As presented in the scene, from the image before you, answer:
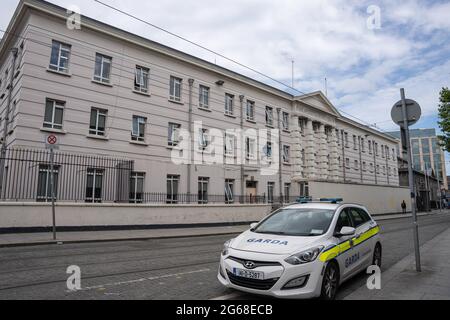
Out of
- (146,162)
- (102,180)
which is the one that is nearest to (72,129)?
(102,180)

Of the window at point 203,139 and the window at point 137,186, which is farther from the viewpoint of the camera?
the window at point 203,139

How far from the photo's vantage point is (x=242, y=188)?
26922mm

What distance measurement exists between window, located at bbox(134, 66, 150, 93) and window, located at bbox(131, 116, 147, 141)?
2.00 m

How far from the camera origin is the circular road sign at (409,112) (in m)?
7.81

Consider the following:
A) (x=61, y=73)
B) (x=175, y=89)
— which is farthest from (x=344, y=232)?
(x=175, y=89)

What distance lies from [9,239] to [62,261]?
4.81m

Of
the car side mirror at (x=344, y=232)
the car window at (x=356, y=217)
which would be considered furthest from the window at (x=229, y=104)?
the car side mirror at (x=344, y=232)

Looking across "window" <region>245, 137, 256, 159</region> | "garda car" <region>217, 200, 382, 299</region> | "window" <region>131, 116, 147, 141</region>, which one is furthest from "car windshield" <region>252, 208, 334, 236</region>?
"window" <region>245, 137, 256, 159</region>

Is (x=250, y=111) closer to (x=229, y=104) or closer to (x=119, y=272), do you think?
(x=229, y=104)

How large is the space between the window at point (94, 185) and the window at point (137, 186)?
6.89 ft

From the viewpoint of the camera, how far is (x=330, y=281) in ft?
17.1

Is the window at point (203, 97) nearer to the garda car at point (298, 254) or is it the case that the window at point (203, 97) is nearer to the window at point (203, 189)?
the window at point (203, 189)

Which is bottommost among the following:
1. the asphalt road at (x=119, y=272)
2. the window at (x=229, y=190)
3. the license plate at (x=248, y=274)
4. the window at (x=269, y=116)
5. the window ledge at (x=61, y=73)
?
the asphalt road at (x=119, y=272)
